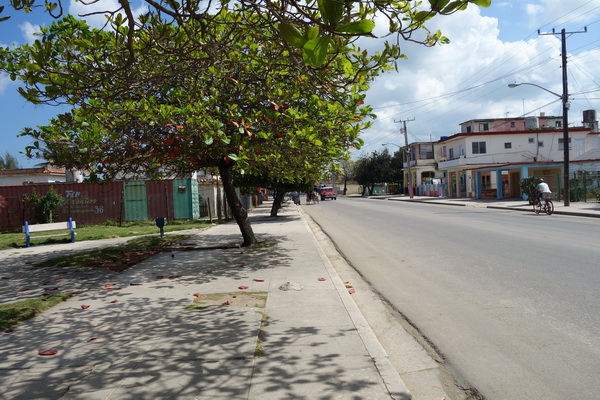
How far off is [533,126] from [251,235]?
4886 cm

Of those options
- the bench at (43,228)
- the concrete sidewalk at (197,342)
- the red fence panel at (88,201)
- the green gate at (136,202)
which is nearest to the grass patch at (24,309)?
the concrete sidewalk at (197,342)

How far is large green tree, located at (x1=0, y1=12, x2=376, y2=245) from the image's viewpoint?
6523mm

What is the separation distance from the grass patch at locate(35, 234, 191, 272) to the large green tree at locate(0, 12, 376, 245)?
7.69ft

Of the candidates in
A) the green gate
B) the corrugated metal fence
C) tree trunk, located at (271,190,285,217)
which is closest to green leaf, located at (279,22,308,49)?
the corrugated metal fence

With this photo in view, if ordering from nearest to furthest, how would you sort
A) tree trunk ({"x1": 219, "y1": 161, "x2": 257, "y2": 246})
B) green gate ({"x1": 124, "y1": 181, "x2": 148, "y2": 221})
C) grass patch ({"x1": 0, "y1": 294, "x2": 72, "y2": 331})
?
grass patch ({"x1": 0, "y1": 294, "x2": 72, "y2": 331}), tree trunk ({"x1": 219, "y1": 161, "x2": 257, "y2": 246}), green gate ({"x1": 124, "y1": 181, "x2": 148, "y2": 221})

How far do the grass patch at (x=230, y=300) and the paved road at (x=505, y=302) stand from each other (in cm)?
194

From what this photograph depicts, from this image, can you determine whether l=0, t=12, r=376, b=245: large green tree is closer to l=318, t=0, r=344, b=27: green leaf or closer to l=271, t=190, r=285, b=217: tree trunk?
l=318, t=0, r=344, b=27: green leaf

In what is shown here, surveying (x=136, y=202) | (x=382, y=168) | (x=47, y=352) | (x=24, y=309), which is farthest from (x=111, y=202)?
(x=382, y=168)

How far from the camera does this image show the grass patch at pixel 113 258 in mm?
10039

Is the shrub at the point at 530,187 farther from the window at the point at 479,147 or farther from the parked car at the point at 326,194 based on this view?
the parked car at the point at 326,194

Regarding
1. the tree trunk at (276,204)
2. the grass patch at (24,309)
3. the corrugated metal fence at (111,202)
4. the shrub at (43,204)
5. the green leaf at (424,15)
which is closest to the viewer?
the green leaf at (424,15)

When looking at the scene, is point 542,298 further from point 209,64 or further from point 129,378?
point 209,64

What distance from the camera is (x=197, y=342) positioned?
183 inches

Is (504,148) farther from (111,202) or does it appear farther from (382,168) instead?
(111,202)
